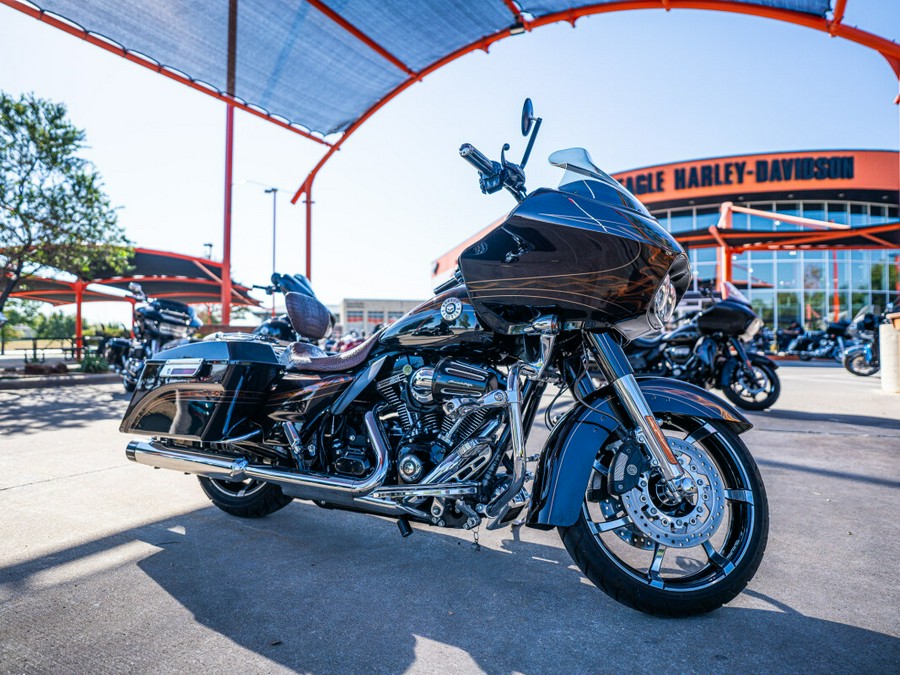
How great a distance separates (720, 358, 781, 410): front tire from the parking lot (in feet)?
10.6

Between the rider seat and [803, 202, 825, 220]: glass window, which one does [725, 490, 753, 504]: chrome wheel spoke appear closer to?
the rider seat

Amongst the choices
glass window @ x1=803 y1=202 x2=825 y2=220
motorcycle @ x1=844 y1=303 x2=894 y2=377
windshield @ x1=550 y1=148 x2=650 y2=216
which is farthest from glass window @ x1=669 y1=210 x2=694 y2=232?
windshield @ x1=550 y1=148 x2=650 y2=216

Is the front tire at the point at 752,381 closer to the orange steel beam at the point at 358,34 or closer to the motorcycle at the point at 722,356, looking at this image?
the motorcycle at the point at 722,356

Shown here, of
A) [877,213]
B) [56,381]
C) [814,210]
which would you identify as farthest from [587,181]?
[877,213]

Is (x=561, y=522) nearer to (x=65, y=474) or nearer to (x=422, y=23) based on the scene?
(x=65, y=474)

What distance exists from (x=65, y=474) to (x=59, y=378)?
888cm

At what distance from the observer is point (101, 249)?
1284cm

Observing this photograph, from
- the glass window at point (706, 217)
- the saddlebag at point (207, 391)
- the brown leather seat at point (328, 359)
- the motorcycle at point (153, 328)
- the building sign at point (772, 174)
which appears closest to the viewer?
the brown leather seat at point (328, 359)

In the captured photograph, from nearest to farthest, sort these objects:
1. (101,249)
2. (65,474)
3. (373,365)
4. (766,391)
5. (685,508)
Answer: (685,508) < (373,365) < (65,474) < (766,391) < (101,249)

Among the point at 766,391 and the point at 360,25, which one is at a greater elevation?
the point at 360,25

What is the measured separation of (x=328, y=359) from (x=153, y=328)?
786cm

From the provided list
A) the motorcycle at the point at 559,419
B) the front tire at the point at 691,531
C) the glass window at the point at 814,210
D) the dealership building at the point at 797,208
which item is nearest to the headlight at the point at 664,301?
the motorcycle at the point at 559,419

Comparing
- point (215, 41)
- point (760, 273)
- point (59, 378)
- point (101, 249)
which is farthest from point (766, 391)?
point (760, 273)

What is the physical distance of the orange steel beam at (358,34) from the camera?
22.2 ft
